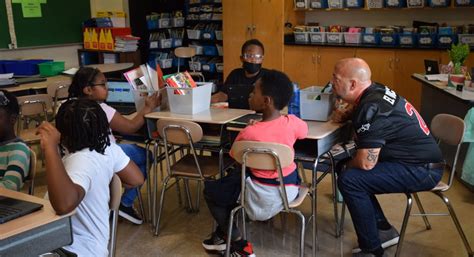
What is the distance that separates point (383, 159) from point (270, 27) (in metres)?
4.10

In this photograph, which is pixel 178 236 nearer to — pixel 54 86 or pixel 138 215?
pixel 138 215

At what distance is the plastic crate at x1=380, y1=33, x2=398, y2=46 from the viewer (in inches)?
226

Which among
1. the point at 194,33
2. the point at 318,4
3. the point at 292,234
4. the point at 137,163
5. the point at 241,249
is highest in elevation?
the point at 318,4

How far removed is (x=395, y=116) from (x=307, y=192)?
60 cm

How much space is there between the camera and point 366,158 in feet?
8.10

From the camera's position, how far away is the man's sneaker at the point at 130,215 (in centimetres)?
326

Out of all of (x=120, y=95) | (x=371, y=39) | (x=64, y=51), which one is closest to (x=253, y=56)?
(x=120, y=95)

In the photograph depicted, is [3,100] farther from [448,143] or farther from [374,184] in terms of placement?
[448,143]

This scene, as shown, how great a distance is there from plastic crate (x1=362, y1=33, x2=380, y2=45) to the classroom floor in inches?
107

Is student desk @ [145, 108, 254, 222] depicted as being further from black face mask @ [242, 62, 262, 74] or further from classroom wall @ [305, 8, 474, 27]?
classroom wall @ [305, 8, 474, 27]

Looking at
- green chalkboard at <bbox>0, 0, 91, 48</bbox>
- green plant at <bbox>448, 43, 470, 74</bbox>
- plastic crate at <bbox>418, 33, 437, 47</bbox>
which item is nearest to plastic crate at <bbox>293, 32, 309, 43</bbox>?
plastic crate at <bbox>418, 33, 437, 47</bbox>

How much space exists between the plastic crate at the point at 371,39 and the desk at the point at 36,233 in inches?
196

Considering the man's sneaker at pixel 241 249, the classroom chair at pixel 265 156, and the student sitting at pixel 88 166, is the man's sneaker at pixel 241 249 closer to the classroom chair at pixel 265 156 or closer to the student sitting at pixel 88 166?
the classroom chair at pixel 265 156

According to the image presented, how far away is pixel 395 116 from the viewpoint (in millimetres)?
2494
